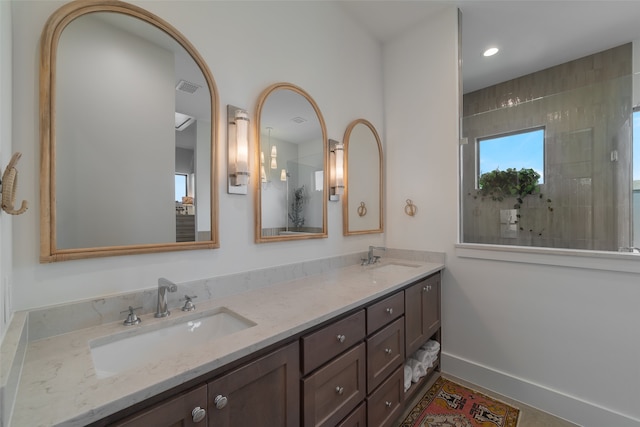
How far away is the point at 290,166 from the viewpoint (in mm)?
1849

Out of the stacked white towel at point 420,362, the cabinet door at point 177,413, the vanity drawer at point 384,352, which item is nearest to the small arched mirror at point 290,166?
the vanity drawer at point 384,352

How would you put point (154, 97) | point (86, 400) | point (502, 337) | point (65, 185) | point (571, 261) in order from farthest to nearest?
point (502, 337)
point (571, 261)
point (154, 97)
point (65, 185)
point (86, 400)

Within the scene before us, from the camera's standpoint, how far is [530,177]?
242cm

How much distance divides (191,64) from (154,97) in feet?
0.88

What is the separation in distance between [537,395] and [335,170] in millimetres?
2176

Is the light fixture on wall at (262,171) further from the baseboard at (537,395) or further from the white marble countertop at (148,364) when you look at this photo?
the baseboard at (537,395)

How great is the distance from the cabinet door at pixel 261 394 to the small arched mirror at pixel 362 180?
134 cm

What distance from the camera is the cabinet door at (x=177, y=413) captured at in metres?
0.67

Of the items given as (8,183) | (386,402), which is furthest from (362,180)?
(8,183)

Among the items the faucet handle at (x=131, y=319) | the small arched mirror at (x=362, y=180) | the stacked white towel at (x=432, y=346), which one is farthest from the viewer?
the small arched mirror at (x=362, y=180)

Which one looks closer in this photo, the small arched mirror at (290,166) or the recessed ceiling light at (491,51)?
the small arched mirror at (290,166)

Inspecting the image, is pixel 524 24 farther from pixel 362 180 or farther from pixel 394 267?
pixel 394 267

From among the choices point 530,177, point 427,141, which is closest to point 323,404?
point 427,141

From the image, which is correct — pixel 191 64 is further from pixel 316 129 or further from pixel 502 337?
pixel 502 337
